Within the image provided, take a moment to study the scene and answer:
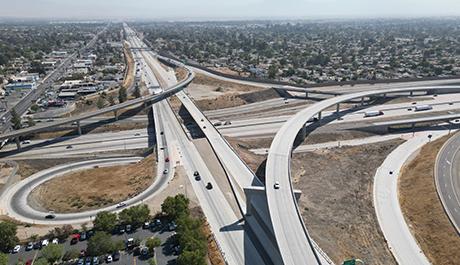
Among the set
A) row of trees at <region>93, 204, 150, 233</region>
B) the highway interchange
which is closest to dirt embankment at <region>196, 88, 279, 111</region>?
the highway interchange

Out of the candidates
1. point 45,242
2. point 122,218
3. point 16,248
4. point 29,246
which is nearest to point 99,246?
point 122,218

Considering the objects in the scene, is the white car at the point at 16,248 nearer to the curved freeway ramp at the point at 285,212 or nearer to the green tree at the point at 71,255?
the green tree at the point at 71,255

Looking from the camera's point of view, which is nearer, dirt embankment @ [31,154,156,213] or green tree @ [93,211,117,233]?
green tree @ [93,211,117,233]

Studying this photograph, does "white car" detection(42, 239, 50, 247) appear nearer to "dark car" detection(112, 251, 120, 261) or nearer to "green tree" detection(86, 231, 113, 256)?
"green tree" detection(86, 231, 113, 256)

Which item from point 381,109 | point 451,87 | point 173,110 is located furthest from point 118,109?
point 451,87

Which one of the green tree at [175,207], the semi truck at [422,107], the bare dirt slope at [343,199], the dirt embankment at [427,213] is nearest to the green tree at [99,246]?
the green tree at [175,207]

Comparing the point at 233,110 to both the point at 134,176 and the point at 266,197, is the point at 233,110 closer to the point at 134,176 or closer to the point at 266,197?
the point at 134,176
